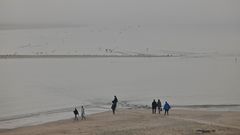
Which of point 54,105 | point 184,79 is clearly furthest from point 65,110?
point 184,79

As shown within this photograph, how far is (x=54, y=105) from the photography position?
35.7 m

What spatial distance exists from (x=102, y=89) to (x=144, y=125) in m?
22.4

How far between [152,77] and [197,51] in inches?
1956

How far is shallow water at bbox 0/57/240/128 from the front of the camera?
33.6m

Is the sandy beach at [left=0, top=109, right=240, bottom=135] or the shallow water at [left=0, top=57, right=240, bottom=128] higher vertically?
the shallow water at [left=0, top=57, right=240, bottom=128]

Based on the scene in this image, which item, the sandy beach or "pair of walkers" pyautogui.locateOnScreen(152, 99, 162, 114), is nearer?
the sandy beach

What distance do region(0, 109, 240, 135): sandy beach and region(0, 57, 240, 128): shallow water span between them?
3.18 metres

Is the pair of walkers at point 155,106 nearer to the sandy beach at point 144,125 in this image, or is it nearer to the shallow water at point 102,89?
the sandy beach at point 144,125

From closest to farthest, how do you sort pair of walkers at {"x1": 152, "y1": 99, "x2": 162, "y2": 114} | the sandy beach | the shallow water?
the sandy beach, pair of walkers at {"x1": 152, "y1": 99, "x2": 162, "y2": 114}, the shallow water

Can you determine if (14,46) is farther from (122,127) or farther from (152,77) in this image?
(122,127)

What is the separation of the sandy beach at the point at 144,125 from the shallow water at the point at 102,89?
318 centimetres

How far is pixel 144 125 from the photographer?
23625 mm

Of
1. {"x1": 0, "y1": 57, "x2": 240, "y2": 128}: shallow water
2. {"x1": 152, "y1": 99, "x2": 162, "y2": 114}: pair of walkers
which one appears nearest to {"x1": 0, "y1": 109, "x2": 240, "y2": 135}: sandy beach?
{"x1": 152, "y1": 99, "x2": 162, "y2": 114}: pair of walkers

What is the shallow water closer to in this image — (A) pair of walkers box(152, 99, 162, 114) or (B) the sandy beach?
(B) the sandy beach
